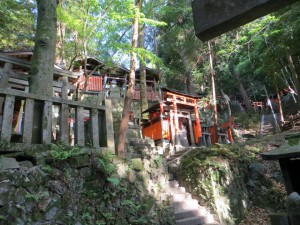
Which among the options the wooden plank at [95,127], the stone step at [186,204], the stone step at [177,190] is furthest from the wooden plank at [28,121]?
the stone step at [177,190]

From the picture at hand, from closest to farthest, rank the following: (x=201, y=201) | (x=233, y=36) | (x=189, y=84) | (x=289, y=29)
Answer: (x=201, y=201) < (x=289, y=29) < (x=233, y=36) < (x=189, y=84)

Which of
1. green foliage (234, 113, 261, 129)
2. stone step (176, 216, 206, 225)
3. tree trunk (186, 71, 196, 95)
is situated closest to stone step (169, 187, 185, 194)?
stone step (176, 216, 206, 225)

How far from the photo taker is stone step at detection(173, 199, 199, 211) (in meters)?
7.93

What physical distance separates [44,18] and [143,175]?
4.35m

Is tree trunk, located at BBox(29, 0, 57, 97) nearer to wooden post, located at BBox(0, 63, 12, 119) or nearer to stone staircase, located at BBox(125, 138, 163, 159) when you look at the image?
wooden post, located at BBox(0, 63, 12, 119)

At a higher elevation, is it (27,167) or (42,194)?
(27,167)

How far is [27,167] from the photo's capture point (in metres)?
3.97

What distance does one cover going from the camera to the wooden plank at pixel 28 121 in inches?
161

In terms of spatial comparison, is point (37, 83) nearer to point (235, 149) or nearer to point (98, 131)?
point (98, 131)

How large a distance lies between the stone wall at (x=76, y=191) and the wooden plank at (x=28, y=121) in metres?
0.34

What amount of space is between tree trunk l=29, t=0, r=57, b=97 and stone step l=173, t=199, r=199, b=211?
17.4ft

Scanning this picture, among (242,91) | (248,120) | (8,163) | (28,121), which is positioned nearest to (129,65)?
(28,121)

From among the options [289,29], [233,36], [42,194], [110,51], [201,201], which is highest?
[233,36]

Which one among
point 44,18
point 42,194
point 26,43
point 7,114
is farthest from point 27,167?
point 26,43
